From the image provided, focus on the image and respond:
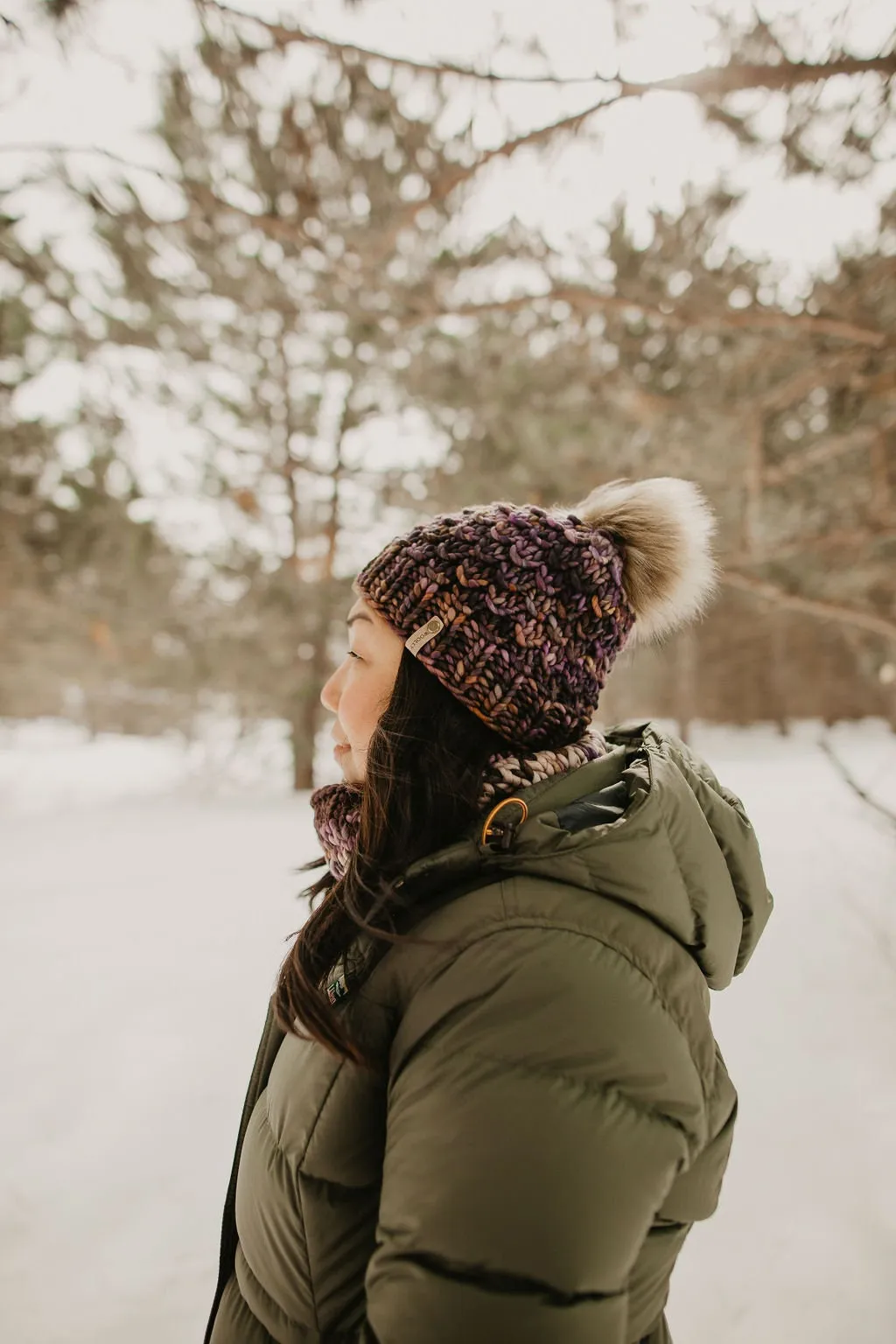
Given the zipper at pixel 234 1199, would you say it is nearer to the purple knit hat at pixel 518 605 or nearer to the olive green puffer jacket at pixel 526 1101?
the olive green puffer jacket at pixel 526 1101

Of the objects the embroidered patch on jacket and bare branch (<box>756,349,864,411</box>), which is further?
bare branch (<box>756,349,864,411</box>)

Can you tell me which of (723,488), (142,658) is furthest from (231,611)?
(723,488)

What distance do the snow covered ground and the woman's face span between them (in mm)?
1830

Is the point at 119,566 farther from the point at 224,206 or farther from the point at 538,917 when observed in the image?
the point at 538,917

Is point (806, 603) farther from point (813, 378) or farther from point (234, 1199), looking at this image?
point (234, 1199)

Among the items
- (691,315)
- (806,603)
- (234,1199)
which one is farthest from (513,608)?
(806,603)

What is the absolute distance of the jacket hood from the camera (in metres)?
0.82

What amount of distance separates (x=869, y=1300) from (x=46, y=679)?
57.9ft

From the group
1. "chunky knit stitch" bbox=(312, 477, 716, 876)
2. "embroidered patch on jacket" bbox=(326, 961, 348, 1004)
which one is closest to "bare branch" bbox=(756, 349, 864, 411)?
"chunky knit stitch" bbox=(312, 477, 716, 876)

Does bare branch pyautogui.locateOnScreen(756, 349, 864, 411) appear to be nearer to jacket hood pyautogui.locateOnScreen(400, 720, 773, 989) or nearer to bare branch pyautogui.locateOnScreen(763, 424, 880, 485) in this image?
bare branch pyautogui.locateOnScreen(763, 424, 880, 485)

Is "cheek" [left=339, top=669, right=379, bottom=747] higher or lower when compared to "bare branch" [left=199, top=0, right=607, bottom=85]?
lower

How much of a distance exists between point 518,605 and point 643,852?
39cm

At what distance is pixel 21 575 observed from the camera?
5875mm

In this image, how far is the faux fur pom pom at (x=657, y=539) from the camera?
3.89ft
